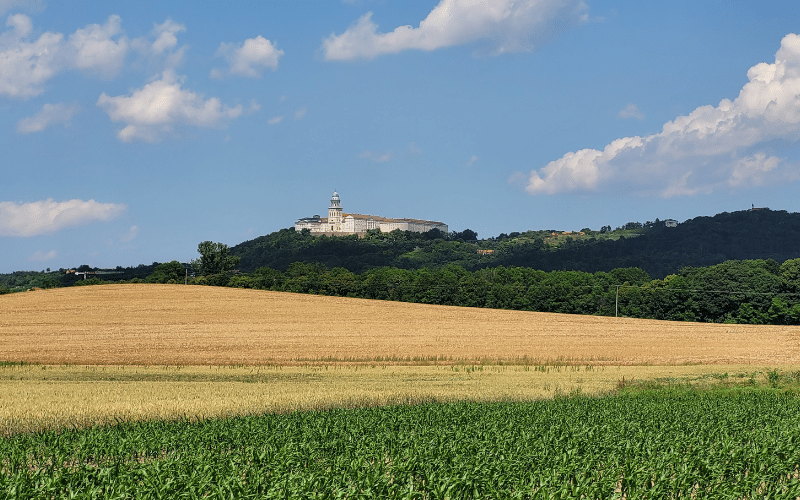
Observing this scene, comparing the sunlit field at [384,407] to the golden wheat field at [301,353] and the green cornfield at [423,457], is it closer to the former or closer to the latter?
the green cornfield at [423,457]

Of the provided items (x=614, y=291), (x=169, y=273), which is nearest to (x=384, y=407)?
(x=614, y=291)

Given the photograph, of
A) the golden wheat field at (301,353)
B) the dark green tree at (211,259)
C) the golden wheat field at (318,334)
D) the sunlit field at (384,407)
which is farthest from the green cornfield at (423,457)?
the dark green tree at (211,259)

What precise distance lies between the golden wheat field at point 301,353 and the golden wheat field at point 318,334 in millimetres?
154

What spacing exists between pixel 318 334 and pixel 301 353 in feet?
31.0

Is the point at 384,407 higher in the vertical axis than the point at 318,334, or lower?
higher

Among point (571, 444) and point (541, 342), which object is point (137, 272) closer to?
point (541, 342)

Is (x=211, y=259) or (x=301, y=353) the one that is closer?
(x=301, y=353)

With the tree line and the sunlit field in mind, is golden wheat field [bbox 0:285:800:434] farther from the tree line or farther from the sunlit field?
the tree line

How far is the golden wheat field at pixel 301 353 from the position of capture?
25.6m

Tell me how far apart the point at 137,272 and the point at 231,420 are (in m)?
127

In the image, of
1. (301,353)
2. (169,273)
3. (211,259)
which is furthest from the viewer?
(211,259)

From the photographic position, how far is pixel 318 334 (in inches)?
2172

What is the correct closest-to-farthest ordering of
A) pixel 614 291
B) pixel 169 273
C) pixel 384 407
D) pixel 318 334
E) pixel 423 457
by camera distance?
pixel 423 457 → pixel 384 407 → pixel 318 334 → pixel 614 291 → pixel 169 273

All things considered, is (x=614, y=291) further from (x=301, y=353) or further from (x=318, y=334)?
(x=301, y=353)
